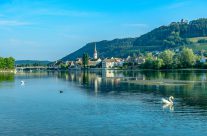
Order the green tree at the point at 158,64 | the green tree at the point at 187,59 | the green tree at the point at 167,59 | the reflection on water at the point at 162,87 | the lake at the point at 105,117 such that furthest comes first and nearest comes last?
the green tree at the point at 167,59 < the green tree at the point at 158,64 < the green tree at the point at 187,59 < the reflection on water at the point at 162,87 < the lake at the point at 105,117

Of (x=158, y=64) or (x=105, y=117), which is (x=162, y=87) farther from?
(x=158, y=64)

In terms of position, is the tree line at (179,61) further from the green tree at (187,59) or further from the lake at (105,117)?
the lake at (105,117)

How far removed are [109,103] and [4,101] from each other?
13433 mm

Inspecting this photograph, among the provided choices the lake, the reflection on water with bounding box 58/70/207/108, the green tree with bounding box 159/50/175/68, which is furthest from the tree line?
the lake

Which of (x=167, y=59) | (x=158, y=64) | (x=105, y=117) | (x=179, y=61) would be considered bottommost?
(x=105, y=117)

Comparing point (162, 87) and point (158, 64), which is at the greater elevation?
point (158, 64)

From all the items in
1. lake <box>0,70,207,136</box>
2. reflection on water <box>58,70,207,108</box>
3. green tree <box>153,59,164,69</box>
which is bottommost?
lake <box>0,70,207,136</box>

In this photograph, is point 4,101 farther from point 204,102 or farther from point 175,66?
point 175,66

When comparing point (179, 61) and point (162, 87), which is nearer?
point (162, 87)

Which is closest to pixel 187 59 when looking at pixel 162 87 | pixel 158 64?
pixel 158 64

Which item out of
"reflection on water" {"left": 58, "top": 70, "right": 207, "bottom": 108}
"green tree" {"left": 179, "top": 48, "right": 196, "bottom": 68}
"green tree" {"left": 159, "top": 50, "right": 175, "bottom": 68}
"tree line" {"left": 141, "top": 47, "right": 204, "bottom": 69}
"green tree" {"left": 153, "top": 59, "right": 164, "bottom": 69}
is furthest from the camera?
"green tree" {"left": 159, "top": 50, "right": 175, "bottom": 68}

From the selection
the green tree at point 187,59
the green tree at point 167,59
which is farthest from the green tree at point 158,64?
the green tree at point 187,59

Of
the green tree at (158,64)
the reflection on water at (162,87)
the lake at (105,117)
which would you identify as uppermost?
the green tree at (158,64)

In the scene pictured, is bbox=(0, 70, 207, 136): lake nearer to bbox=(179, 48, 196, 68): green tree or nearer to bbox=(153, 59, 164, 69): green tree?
bbox=(153, 59, 164, 69): green tree
